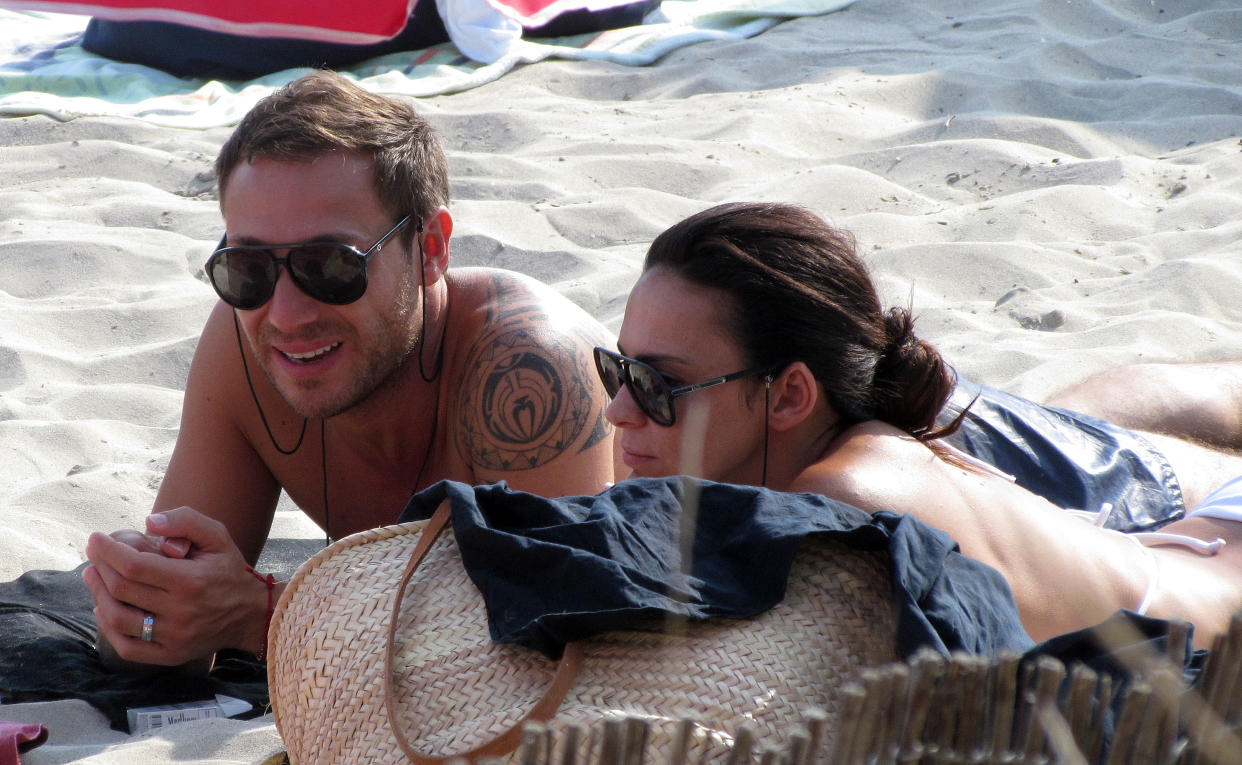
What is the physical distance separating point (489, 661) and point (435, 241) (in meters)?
1.52

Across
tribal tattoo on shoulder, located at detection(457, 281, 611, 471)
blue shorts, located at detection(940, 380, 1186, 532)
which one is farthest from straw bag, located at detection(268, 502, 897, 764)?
blue shorts, located at detection(940, 380, 1186, 532)

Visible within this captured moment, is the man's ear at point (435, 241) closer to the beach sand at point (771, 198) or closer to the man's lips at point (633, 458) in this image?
the man's lips at point (633, 458)

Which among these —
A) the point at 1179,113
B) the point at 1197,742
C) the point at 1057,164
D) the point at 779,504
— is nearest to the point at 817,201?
the point at 1057,164

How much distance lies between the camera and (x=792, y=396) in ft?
7.41

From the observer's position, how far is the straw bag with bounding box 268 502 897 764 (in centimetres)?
142

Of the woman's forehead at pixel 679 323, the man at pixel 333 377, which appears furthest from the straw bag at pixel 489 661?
the man at pixel 333 377

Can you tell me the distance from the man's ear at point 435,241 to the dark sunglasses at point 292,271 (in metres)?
0.25

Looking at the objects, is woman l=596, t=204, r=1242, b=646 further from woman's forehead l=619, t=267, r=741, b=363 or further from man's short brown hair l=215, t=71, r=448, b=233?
man's short brown hair l=215, t=71, r=448, b=233

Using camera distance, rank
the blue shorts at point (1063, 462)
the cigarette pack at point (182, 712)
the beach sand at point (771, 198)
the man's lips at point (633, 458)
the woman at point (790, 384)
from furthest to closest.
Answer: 1. the beach sand at point (771, 198)
2. the blue shorts at point (1063, 462)
3. the cigarette pack at point (182, 712)
4. the man's lips at point (633, 458)
5. the woman at point (790, 384)

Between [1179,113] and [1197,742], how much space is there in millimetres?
5238

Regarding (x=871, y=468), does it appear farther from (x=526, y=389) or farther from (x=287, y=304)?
(x=287, y=304)

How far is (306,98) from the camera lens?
2707mm

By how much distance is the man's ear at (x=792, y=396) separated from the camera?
7.32 feet

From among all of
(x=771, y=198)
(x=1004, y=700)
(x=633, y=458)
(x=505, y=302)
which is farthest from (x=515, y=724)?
(x=771, y=198)
